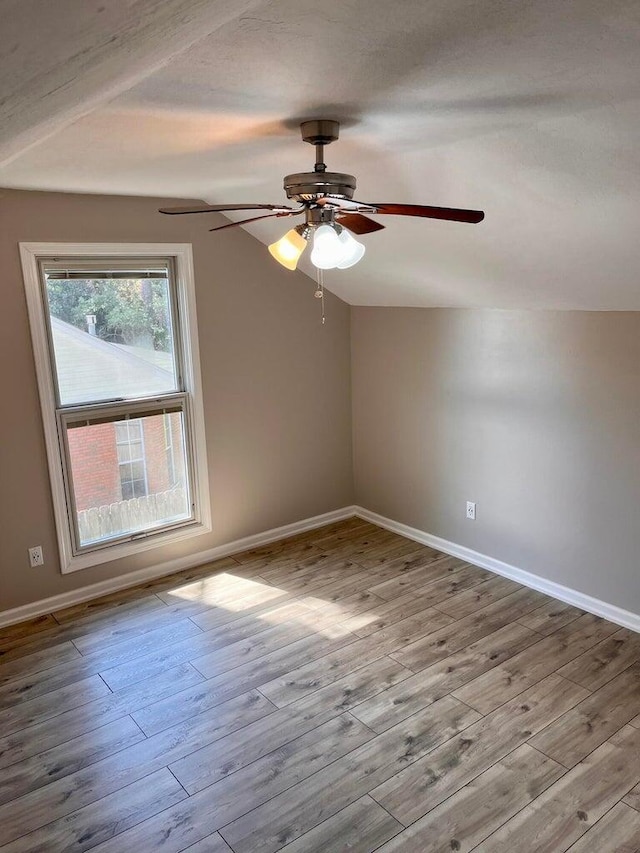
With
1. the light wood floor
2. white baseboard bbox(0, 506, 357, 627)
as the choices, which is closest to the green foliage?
white baseboard bbox(0, 506, 357, 627)

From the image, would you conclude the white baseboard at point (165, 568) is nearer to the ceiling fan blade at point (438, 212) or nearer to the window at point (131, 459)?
the window at point (131, 459)

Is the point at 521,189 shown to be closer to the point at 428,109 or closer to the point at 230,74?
the point at 428,109

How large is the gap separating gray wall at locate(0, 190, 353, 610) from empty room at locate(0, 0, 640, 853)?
0.07ft

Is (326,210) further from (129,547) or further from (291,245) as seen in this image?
(129,547)

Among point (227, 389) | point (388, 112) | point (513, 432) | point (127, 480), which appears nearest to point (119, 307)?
point (227, 389)

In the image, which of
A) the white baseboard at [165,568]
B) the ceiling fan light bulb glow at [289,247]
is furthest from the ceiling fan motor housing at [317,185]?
the white baseboard at [165,568]

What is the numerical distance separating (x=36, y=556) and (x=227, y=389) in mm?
1476

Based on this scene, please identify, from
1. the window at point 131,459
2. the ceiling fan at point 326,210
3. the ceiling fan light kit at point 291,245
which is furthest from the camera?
the window at point 131,459

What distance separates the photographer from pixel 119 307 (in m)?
3.71

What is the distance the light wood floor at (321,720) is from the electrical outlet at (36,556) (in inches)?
12.5

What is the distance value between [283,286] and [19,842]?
3.21 meters

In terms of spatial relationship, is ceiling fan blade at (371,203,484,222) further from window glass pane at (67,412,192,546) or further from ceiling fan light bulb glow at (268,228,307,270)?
window glass pane at (67,412,192,546)

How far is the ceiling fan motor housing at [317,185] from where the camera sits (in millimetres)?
2010

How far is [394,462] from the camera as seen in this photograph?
4.60 metres
